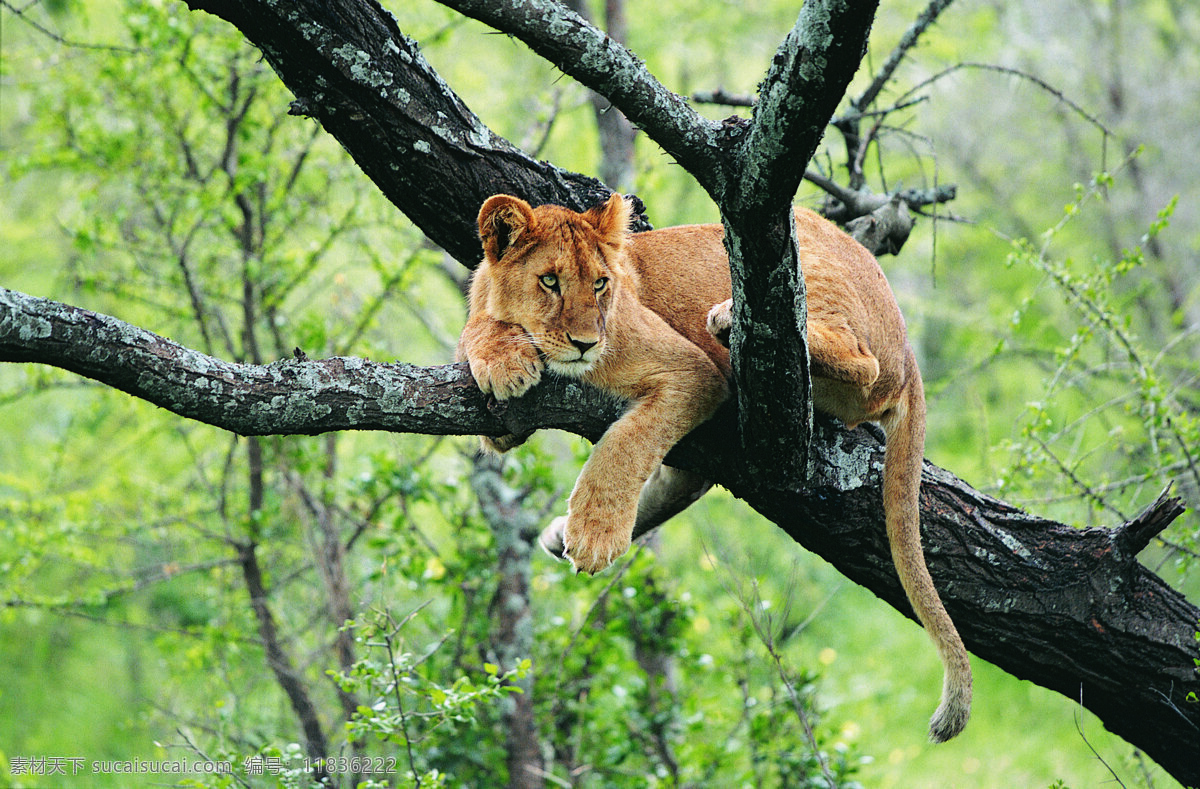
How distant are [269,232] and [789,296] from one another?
192 inches

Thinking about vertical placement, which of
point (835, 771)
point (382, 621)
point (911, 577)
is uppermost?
point (382, 621)

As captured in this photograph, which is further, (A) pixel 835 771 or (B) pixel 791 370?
(A) pixel 835 771

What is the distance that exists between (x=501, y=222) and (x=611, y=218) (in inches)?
18.2

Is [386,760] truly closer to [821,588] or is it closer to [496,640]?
[496,640]

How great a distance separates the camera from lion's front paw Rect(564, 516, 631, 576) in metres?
3.54

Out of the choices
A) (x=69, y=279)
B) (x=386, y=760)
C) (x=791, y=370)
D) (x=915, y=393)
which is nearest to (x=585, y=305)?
(x=791, y=370)

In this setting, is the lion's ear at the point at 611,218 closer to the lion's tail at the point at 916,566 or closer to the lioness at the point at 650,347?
the lioness at the point at 650,347

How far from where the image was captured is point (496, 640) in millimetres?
5828

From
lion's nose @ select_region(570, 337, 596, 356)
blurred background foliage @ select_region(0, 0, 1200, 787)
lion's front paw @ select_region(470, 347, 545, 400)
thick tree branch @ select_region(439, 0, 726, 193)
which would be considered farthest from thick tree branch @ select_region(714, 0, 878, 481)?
blurred background foliage @ select_region(0, 0, 1200, 787)

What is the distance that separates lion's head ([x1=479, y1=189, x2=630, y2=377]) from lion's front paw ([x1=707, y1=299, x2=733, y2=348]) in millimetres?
422

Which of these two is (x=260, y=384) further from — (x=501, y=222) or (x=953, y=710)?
(x=953, y=710)

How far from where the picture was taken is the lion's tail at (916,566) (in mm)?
3629

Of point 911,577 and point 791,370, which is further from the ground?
point 791,370

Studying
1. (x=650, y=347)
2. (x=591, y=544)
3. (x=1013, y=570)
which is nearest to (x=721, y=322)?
(x=650, y=347)
